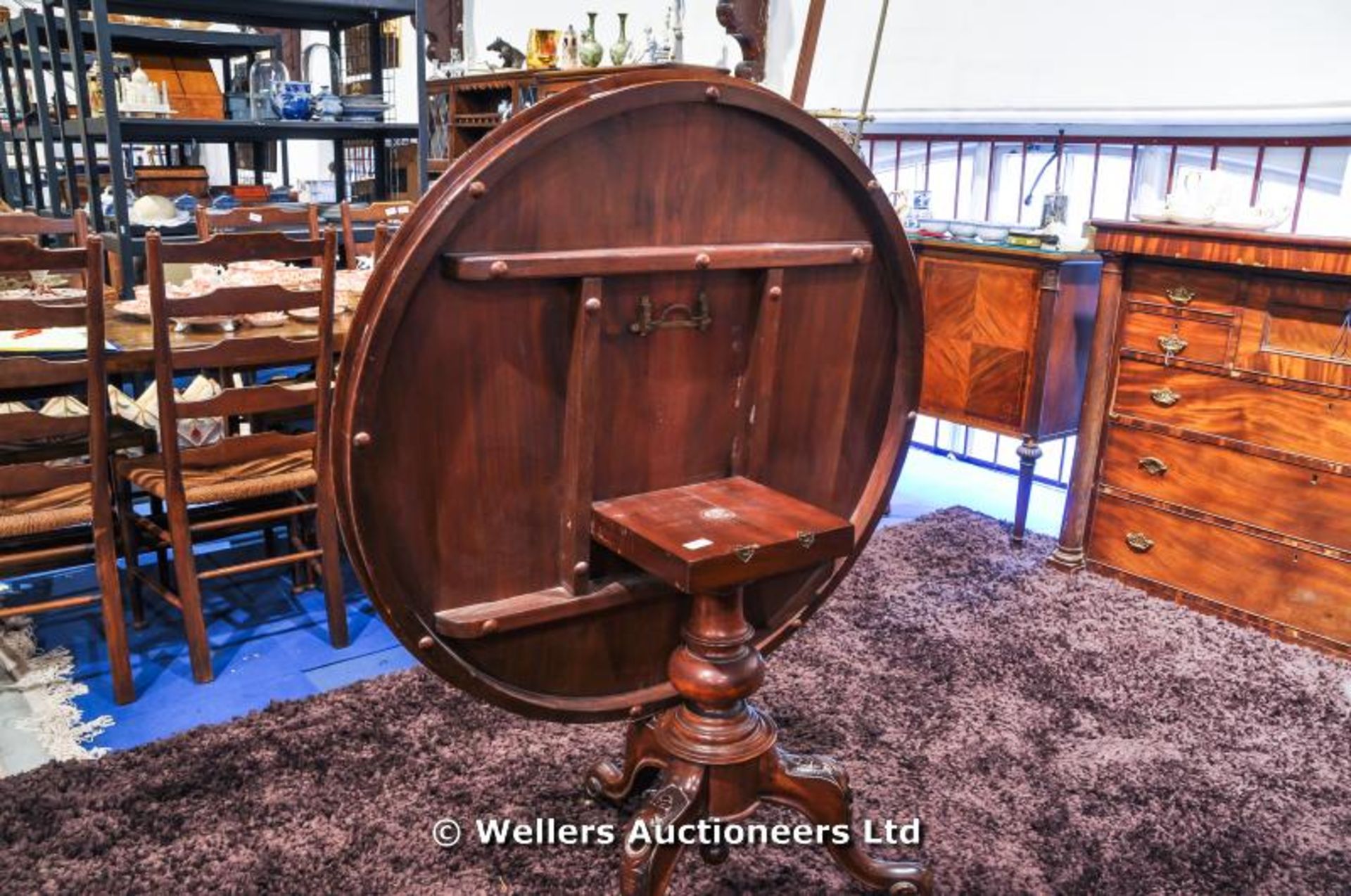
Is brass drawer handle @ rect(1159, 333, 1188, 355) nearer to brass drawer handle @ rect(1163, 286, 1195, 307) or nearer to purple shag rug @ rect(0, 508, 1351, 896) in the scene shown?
brass drawer handle @ rect(1163, 286, 1195, 307)

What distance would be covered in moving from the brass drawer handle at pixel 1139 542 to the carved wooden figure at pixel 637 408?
1.81 metres

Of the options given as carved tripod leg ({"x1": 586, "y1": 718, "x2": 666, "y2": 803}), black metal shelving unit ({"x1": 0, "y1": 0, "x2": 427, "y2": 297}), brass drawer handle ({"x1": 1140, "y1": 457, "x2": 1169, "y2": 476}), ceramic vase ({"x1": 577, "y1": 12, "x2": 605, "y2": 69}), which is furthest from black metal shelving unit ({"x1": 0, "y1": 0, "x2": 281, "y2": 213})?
brass drawer handle ({"x1": 1140, "y1": 457, "x2": 1169, "y2": 476})

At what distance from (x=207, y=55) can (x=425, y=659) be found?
4946 millimetres

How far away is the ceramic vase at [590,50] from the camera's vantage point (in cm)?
579

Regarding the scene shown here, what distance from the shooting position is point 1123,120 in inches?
151

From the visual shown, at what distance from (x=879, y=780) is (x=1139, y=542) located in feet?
4.54

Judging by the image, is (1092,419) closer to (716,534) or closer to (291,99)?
(716,534)

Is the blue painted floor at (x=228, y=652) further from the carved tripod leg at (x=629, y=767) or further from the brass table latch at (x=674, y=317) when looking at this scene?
the brass table latch at (x=674, y=317)

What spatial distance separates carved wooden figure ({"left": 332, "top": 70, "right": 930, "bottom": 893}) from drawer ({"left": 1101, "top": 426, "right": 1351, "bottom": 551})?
169 centimetres

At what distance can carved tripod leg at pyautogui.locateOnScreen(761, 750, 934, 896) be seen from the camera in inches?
64.0

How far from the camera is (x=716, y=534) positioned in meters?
1.27

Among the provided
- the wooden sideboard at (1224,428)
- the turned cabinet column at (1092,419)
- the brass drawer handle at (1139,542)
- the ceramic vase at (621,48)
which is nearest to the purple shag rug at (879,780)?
the wooden sideboard at (1224,428)

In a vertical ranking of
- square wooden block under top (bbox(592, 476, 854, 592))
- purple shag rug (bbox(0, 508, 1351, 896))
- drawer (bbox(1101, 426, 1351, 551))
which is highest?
square wooden block under top (bbox(592, 476, 854, 592))

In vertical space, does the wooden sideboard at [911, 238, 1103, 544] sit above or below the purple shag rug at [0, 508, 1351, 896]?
above
